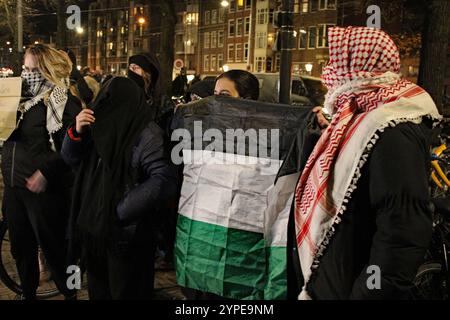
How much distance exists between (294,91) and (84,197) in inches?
620

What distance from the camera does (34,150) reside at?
3.64 metres

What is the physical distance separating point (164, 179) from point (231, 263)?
585 millimetres

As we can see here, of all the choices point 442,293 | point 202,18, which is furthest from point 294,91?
point 202,18

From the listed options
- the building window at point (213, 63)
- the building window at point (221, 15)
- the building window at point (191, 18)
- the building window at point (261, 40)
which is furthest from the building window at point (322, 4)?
the building window at point (191, 18)

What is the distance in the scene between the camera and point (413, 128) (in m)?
1.92

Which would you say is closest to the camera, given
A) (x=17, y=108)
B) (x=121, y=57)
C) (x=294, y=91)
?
(x=17, y=108)

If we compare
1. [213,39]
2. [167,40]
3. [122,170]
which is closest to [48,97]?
[122,170]

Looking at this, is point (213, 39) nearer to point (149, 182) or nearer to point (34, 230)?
point (34, 230)

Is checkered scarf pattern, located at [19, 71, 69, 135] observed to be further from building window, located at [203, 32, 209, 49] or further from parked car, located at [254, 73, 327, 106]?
Answer: building window, located at [203, 32, 209, 49]

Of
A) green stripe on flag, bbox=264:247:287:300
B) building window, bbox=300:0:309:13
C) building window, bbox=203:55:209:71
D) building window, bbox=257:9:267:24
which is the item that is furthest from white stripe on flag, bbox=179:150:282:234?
building window, bbox=203:55:209:71

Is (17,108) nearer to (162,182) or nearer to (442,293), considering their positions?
(162,182)

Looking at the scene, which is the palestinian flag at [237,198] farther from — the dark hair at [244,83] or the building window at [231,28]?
the building window at [231,28]

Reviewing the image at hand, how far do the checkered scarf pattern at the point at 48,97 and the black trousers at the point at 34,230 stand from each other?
0.51m
